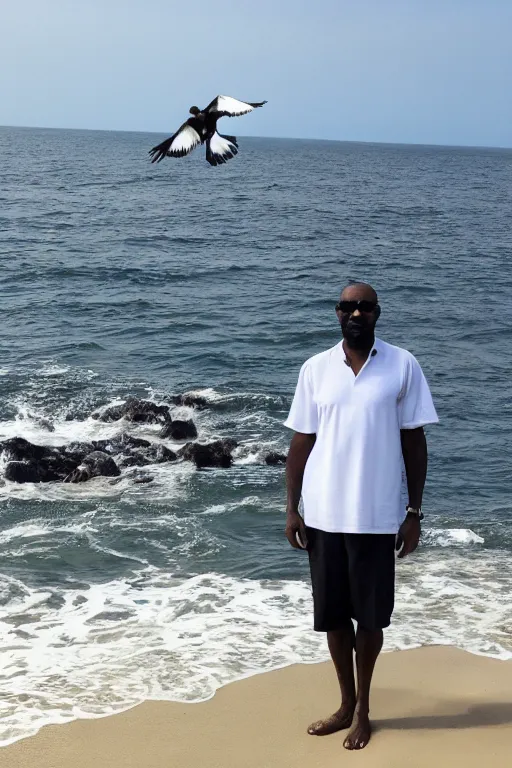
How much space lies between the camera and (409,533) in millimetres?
4457

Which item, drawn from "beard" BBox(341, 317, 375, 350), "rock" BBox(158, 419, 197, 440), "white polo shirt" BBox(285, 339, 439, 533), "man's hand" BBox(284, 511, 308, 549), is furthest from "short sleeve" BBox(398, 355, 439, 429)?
"rock" BBox(158, 419, 197, 440)

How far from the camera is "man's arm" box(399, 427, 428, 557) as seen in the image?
4.44m

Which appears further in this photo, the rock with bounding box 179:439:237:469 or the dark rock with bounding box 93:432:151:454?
the dark rock with bounding box 93:432:151:454

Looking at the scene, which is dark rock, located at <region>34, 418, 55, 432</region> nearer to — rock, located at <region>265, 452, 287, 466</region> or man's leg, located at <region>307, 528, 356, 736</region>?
rock, located at <region>265, 452, 287, 466</region>

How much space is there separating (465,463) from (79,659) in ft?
25.1

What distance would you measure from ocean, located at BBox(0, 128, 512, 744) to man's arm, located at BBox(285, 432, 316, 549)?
1810 millimetres

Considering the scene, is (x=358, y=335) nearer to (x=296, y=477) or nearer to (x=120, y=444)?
(x=296, y=477)

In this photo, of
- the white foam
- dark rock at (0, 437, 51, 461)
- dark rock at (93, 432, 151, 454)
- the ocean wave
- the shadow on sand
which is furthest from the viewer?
dark rock at (93, 432, 151, 454)

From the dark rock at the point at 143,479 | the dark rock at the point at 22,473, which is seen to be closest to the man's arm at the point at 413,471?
the dark rock at the point at 143,479

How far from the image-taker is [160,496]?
1145 cm

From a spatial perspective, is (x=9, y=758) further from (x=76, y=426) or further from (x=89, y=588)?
(x=76, y=426)

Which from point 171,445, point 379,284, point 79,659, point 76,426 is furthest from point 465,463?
point 379,284

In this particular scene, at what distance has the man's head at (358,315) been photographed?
4.45m

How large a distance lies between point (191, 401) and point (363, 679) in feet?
37.1
